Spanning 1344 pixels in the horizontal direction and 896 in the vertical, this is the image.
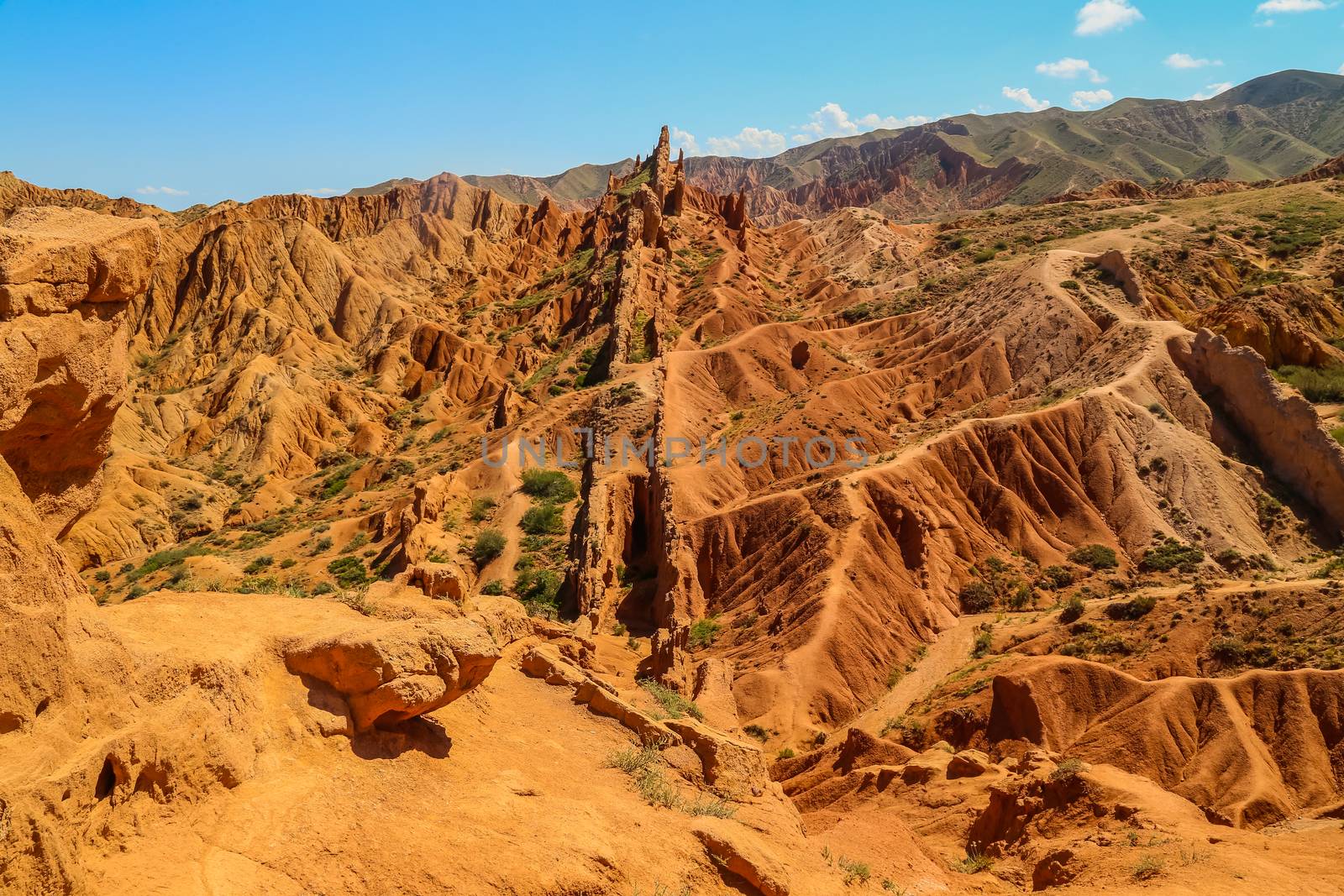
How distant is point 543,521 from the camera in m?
41.4

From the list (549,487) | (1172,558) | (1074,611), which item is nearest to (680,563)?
(549,487)

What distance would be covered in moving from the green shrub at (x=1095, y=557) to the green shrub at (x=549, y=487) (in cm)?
2444

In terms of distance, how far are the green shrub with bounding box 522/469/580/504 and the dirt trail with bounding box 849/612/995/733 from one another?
1986 centimetres

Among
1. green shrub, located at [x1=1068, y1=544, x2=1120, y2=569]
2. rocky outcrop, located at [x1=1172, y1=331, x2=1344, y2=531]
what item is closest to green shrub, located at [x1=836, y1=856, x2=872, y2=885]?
green shrub, located at [x1=1068, y1=544, x2=1120, y2=569]

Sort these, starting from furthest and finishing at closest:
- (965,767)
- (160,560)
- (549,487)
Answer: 1. (549,487)
2. (160,560)
3. (965,767)

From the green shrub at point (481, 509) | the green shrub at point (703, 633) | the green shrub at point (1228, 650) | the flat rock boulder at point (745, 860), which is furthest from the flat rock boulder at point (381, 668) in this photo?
the green shrub at point (481, 509)

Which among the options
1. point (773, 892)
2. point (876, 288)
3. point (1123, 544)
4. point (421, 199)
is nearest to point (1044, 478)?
point (1123, 544)

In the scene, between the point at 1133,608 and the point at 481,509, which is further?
the point at 481,509

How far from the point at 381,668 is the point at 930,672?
82.7ft

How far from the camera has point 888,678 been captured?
102 ft

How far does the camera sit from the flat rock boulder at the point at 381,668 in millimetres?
10469

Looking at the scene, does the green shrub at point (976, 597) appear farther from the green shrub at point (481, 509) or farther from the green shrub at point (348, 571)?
the green shrub at point (348, 571)

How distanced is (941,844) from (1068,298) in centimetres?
4691

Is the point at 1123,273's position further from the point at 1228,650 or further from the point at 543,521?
the point at 543,521
